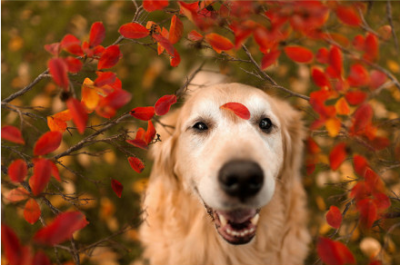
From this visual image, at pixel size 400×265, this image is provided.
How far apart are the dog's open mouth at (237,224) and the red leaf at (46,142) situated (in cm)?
125

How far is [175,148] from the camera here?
8.91 feet

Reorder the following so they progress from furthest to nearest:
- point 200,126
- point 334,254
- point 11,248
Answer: point 200,126
point 334,254
point 11,248

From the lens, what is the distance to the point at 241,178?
6.12 ft

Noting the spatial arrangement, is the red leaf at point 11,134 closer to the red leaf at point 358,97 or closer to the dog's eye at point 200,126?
the dog's eye at point 200,126

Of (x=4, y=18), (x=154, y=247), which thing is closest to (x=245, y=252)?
(x=154, y=247)

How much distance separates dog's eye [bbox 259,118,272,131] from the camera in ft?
8.05

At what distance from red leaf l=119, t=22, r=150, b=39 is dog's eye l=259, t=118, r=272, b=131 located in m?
1.14

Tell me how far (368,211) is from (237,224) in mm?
891

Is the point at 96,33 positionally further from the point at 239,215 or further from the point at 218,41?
the point at 239,215

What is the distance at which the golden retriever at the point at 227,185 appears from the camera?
1.97 m

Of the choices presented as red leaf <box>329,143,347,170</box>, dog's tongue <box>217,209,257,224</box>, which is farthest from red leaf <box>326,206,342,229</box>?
dog's tongue <box>217,209,257,224</box>

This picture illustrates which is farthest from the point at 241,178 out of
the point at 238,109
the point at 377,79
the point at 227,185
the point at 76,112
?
the point at 76,112

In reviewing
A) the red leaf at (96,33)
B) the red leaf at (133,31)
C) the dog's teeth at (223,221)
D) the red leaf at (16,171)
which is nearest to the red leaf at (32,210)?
the red leaf at (16,171)

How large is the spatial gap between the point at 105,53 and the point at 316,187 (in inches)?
125
